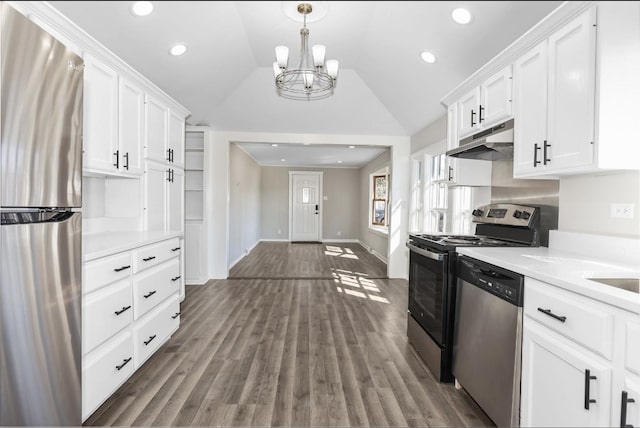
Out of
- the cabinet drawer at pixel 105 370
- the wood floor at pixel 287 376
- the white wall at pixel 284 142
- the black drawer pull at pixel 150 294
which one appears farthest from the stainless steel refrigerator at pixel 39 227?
the white wall at pixel 284 142

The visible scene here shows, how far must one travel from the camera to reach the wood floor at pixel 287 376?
170cm

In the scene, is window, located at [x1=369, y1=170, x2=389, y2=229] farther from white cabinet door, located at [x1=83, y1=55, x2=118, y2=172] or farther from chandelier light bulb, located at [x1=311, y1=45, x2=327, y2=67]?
chandelier light bulb, located at [x1=311, y1=45, x2=327, y2=67]

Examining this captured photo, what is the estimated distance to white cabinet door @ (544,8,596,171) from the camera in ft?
4.24

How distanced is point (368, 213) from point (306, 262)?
2777 millimetres

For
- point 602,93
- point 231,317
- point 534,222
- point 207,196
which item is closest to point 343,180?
point 207,196

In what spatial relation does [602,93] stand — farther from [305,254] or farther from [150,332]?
[305,254]

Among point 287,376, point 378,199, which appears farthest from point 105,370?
point 378,199

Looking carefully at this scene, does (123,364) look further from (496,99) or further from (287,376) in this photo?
(496,99)

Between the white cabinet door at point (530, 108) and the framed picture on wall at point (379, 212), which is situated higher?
the white cabinet door at point (530, 108)

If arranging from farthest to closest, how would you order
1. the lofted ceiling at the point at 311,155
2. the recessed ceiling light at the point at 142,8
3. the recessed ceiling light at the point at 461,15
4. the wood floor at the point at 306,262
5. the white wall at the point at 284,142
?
the lofted ceiling at the point at 311,155 → the wood floor at the point at 306,262 → the white wall at the point at 284,142 → the recessed ceiling light at the point at 461,15 → the recessed ceiling light at the point at 142,8

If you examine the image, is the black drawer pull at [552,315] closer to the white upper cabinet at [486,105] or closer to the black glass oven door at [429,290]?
the black glass oven door at [429,290]

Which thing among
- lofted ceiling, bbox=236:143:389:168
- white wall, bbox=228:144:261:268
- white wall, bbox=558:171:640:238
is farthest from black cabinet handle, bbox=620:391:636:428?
lofted ceiling, bbox=236:143:389:168

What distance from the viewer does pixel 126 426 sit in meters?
1.61

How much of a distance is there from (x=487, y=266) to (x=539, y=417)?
2.08 feet
